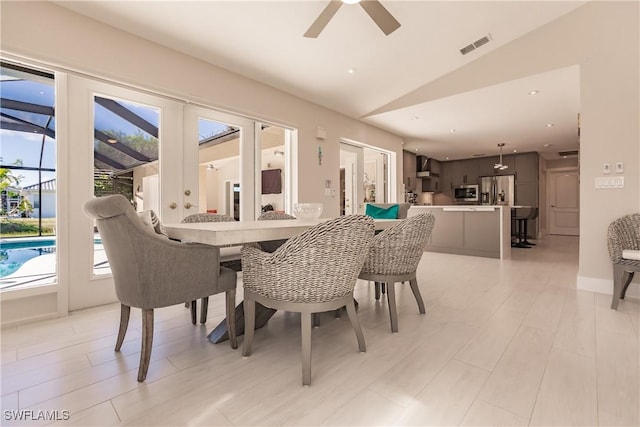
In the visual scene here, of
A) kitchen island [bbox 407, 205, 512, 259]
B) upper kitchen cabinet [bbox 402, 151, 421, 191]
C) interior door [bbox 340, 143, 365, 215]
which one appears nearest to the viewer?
kitchen island [bbox 407, 205, 512, 259]

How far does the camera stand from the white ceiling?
2.56 meters

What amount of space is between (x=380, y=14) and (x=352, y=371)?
2.47 metres

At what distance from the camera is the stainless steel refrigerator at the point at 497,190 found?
8.32 m

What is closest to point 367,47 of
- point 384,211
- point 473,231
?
point 384,211

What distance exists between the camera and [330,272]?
1475 mm

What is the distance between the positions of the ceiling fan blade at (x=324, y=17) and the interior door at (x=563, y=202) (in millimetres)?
9875

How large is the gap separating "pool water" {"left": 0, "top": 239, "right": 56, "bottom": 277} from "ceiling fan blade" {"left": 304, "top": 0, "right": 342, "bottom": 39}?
2777 millimetres

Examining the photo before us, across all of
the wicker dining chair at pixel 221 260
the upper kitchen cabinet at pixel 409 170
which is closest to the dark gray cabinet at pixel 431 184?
the upper kitchen cabinet at pixel 409 170

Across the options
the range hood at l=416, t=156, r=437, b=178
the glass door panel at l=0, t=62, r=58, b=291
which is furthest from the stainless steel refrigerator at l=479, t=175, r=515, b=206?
the glass door panel at l=0, t=62, r=58, b=291

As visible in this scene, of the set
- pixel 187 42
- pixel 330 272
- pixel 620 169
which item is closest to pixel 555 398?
pixel 330 272

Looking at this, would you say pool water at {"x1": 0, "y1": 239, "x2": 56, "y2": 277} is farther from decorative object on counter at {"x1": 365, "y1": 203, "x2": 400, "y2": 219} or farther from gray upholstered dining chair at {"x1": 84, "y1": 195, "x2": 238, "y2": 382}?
decorative object on counter at {"x1": 365, "y1": 203, "x2": 400, "y2": 219}

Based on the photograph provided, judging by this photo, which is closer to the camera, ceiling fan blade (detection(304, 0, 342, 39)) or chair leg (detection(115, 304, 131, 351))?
chair leg (detection(115, 304, 131, 351))

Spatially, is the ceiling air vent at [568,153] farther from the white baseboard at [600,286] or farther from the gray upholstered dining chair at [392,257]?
the gray upholstered dining chair at [392,257]

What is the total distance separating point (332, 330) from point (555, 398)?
3.97 feet
